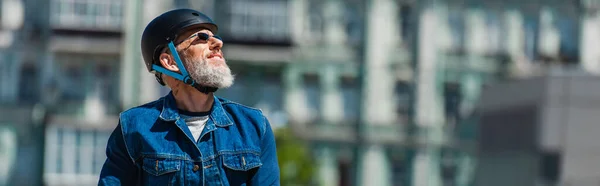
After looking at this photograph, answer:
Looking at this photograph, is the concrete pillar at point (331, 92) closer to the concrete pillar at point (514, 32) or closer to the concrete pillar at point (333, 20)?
the concrete pillar at point (333, 20)

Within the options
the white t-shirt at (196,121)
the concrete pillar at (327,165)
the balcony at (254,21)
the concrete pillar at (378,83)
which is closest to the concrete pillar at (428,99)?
the concrete pillar at (378,83)

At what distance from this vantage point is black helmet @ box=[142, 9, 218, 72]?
24.8ft

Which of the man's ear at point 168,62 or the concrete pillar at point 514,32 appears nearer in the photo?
the man's ear at point 168,62

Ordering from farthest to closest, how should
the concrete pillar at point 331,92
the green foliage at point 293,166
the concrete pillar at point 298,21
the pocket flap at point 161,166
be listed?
the concrete pillar at point 331,92 → the concrete pillar at point 298,21 → the green foliage at point 293,166 → the pocket flap at point 161,166

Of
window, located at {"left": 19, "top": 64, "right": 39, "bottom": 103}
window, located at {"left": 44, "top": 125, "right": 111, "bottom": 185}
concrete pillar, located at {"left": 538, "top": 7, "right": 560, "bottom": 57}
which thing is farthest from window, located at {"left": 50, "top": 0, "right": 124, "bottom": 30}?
concrete pillar, located at {"left": 538, "top": 7, "right": 560, "bottom": 57}

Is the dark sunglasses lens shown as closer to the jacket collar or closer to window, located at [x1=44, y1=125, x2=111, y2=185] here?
the jacket collar

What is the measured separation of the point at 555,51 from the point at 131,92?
15.6m

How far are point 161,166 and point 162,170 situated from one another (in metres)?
0.02

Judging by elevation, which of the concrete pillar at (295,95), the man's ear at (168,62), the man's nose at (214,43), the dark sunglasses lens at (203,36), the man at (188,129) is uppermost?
the dark sunglasses lens at (203,36)

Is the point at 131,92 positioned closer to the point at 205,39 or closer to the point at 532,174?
the point at 532,174

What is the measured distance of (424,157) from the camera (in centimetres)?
5825

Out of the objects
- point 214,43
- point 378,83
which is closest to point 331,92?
point 378,83

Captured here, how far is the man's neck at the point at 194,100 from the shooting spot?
755 cm

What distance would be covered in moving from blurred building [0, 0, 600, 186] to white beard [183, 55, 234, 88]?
4806cm
